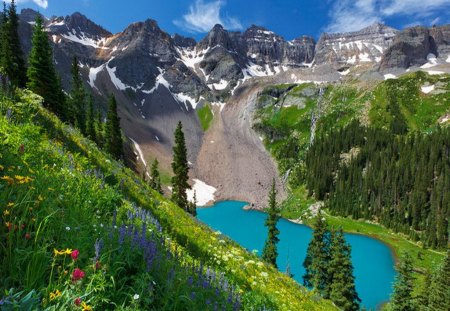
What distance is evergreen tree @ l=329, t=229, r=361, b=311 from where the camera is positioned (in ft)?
128

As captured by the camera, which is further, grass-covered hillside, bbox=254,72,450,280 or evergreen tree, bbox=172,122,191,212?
grass-covered hillside, bbox=254,72,450,280

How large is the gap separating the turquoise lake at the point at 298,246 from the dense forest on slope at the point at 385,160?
2320 centimetres

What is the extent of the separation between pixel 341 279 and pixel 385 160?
11676 cm

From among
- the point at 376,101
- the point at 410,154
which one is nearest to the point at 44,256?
the point at 410,154

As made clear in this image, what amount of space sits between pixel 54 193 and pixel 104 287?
236 centimetres

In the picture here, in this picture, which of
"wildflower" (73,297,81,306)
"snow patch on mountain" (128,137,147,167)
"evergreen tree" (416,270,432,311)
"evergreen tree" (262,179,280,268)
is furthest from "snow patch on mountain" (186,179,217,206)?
"wildflower" (73,297,81,306)

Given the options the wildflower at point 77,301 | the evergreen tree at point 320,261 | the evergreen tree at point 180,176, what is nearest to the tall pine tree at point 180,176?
the evergreen tree at point 180,176

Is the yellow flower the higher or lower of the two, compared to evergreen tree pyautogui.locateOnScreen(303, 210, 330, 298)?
higher

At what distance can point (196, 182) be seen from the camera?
146250 millimetres

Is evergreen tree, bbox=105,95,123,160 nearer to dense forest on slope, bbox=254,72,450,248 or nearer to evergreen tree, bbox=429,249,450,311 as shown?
evergreen tree, bbox=429,249,450,311

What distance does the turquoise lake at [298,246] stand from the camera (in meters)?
63.0

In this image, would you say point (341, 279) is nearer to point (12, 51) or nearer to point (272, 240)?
point (272, 240)

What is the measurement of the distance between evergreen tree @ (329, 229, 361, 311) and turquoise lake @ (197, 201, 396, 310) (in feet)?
65.8

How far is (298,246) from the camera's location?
84000 millimetres
